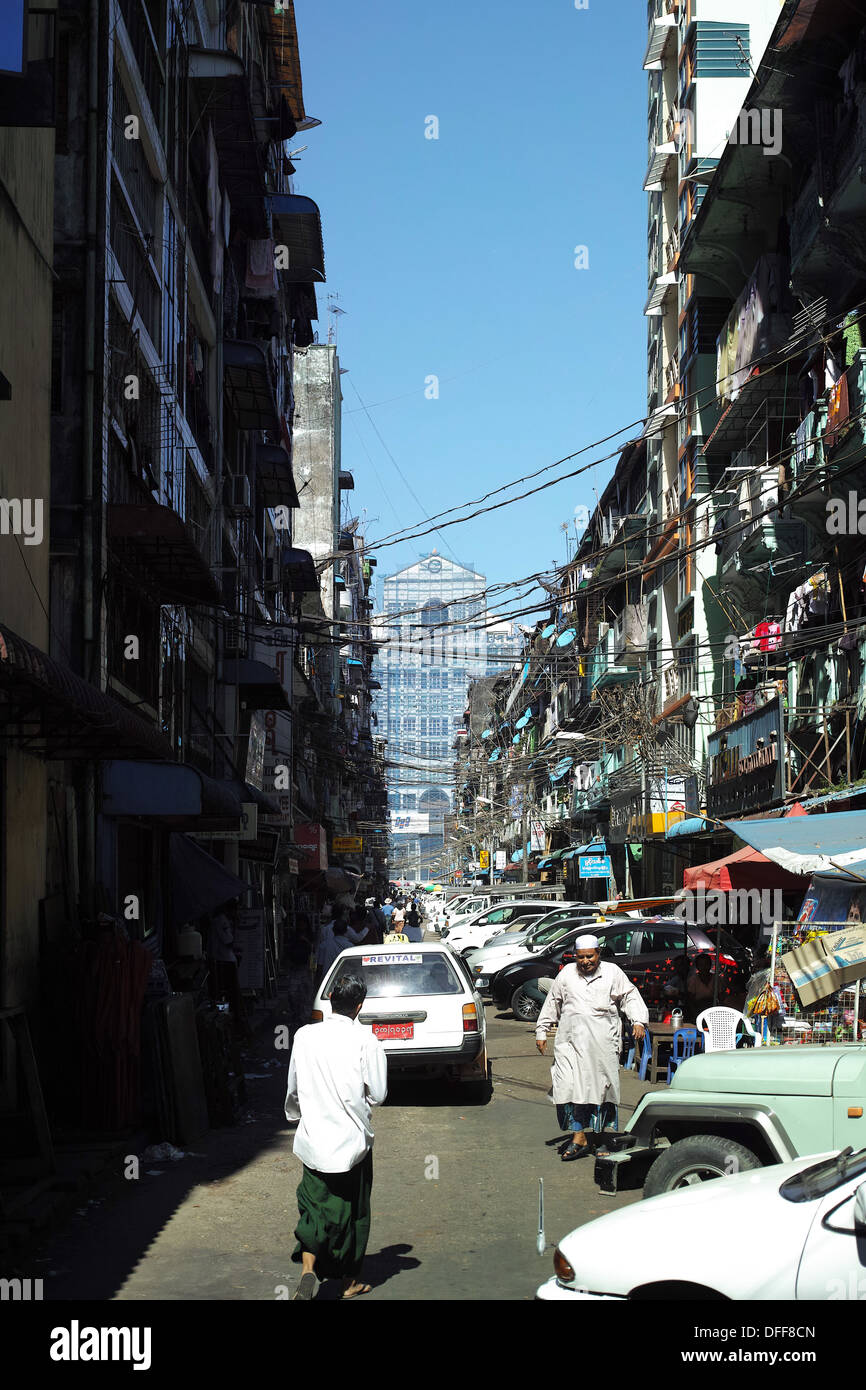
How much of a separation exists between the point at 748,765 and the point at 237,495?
11629 millimetres

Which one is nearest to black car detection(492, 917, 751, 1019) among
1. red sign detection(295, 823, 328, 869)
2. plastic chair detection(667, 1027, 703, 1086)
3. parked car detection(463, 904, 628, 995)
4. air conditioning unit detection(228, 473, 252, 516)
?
parked car detection(463, 904, 628, 995)

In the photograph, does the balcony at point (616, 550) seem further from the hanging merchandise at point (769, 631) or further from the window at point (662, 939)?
the window at point (662, 939)

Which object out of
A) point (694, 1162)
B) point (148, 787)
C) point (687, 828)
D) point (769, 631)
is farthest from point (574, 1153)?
point (687, 828)

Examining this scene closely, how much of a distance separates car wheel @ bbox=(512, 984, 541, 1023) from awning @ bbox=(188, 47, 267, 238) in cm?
1557

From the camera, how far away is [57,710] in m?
9.84

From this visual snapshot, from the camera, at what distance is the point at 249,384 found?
29047 millimetres

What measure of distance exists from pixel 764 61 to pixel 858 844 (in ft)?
52.0

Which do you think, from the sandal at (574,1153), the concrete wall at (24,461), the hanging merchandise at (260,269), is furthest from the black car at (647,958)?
the hanging merchandise at (260,269)

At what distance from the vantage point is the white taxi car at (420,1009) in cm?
1387

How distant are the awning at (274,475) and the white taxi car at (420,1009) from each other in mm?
22282

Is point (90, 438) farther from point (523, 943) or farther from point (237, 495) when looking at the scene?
point (523, 943)

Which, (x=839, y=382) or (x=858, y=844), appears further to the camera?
(x=839, y=382)
